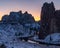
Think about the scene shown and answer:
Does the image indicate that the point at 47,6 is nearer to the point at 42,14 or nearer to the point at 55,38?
the point at 42,14

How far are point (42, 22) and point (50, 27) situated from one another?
16.9 feet

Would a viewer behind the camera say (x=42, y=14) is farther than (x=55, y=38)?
Yes

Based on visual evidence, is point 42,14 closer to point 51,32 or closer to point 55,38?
point 51,32

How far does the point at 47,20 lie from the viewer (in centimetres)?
14650

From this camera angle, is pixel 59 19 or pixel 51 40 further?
pixel 59 19

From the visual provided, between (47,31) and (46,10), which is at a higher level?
(46,10)

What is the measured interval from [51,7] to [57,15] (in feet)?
17.0

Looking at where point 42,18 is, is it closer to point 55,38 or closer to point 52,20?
point 52,20

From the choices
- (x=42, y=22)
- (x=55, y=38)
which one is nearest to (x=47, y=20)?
(x=42, y=22)

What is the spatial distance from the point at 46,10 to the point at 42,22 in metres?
7.29

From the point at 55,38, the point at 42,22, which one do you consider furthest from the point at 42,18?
the point at 55,38

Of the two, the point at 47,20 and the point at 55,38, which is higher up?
the point at 47,20

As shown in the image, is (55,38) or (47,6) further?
(47,6)

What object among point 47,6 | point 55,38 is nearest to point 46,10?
point 47,6
